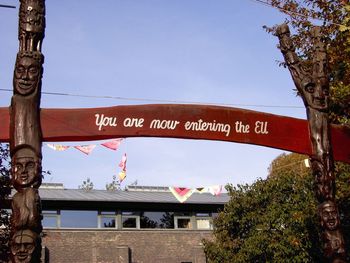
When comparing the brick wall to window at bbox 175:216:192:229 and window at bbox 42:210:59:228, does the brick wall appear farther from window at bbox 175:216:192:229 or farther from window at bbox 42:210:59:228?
window at bbox 175:216:192:229

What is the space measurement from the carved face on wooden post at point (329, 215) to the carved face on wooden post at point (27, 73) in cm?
461

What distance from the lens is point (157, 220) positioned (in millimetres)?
38750

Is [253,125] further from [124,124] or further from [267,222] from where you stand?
[267,222]

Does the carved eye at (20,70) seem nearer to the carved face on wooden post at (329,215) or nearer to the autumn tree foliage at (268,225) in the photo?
the carved face on wooden post at (329,215)

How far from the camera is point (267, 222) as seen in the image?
83.8 feet

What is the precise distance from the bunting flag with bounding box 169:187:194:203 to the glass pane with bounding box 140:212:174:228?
11.9m

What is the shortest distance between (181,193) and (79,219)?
1176 centimetres

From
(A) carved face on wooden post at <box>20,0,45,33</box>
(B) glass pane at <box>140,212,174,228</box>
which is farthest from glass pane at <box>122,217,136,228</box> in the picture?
(A) carved face on wooden post at <box>20,0,45,33</box>

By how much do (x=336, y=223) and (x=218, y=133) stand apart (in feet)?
7.31

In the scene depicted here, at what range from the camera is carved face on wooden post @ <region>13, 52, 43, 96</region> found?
7355mm

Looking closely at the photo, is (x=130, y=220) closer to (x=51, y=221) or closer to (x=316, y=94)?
(x=51, y=221)

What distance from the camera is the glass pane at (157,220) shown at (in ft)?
126

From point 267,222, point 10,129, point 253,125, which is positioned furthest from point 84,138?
point 267,222

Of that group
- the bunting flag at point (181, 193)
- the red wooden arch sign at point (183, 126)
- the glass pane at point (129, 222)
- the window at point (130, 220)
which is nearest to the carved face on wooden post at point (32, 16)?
the red wooden arch sign at point (183, 126)
